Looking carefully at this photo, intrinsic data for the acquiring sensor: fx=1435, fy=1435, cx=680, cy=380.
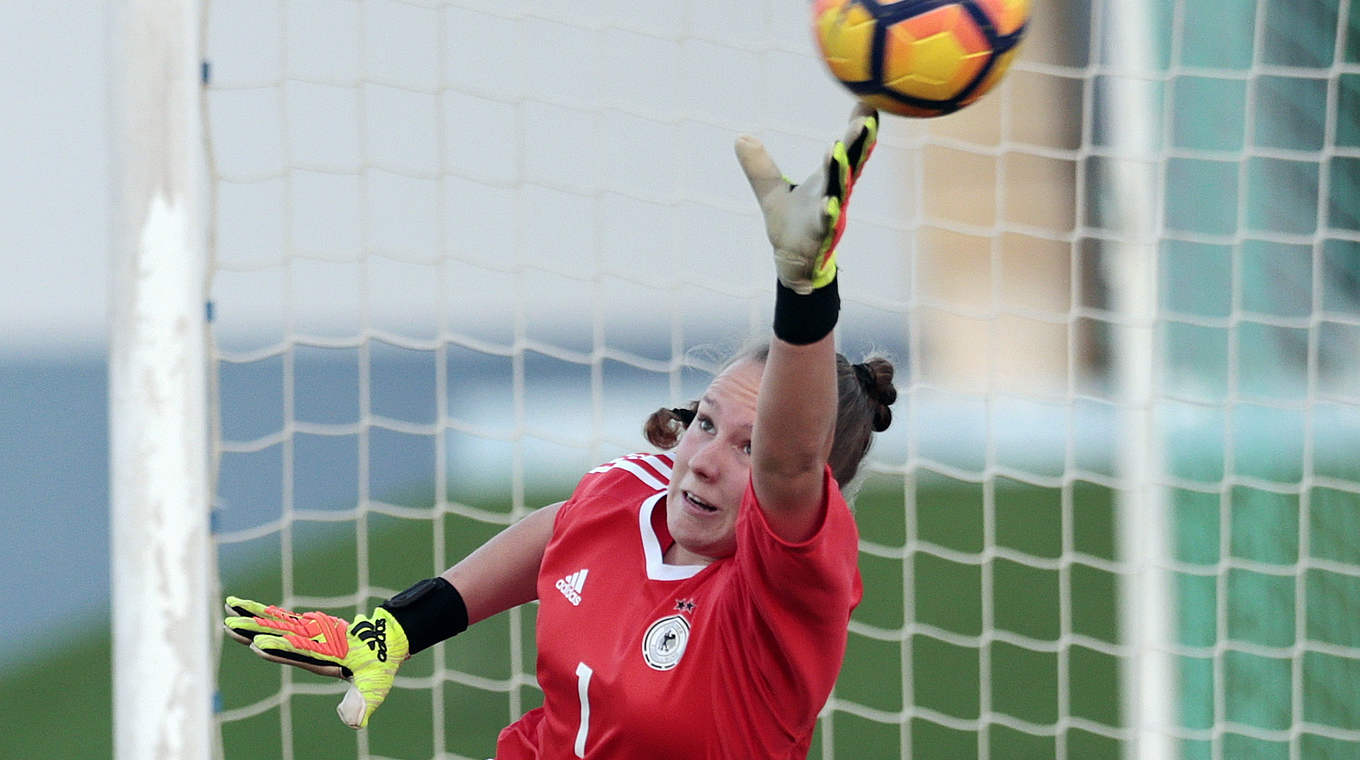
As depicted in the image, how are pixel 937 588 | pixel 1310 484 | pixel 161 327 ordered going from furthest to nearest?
pixel 937 588
pixel 1310 484
pixel 161 327

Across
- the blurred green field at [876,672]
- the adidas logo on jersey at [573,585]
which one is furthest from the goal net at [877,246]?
the adidas logo on jersey at [573,585]

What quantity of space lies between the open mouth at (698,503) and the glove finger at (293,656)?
60cm

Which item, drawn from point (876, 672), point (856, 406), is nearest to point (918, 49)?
point (856, 406)

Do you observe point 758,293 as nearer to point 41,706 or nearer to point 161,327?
point 161,327

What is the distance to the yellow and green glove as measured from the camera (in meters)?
2.03

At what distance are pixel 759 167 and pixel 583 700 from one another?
0.79 m

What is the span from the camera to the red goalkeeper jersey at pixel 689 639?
1702 millimetres

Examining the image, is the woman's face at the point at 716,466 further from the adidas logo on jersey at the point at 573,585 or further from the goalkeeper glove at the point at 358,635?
the goalkeeper glove at the point at 358,635

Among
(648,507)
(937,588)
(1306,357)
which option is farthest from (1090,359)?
(648,507)

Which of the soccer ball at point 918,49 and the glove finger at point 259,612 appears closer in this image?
the soccer ball at point 918,49

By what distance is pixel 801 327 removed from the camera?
1.55 m

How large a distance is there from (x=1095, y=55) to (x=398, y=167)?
5.79 feet

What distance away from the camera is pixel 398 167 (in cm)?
324

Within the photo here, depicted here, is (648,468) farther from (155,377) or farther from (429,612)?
(155,377)
